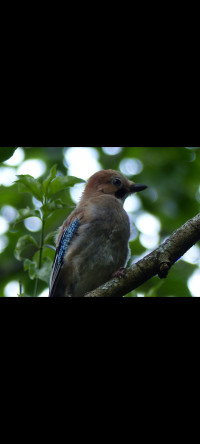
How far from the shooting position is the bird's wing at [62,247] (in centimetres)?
504

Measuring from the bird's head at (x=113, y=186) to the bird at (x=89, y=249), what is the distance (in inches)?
19.9

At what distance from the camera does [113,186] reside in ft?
19.9

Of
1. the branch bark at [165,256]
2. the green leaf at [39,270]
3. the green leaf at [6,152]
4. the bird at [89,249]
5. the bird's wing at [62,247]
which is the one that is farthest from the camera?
the bird's wing at [62,247]

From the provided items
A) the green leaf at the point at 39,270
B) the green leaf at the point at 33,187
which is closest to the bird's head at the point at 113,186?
the green leaf at the point at 33,187

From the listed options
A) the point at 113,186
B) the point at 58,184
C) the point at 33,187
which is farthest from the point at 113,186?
the point at 33,187

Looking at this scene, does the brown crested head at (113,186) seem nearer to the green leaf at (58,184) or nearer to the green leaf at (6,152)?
the green leaf at (58,184)

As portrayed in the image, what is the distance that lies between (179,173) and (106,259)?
155 inches

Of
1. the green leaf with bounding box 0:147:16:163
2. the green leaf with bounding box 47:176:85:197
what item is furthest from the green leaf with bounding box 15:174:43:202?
the green leaf with bounding box 0:147:16:163

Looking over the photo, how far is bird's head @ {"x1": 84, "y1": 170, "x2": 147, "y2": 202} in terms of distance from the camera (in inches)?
238

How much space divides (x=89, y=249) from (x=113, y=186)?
1.30 meters

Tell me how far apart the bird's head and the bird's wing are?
0.85 metres

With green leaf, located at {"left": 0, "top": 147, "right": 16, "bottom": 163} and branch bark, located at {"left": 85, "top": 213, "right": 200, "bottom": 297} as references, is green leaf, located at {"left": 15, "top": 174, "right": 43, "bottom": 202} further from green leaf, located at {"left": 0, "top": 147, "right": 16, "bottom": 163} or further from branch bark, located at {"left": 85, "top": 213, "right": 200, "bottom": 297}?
green leaf, located at {"left": 0, "top": 147, "right": 16, "bottom": 163}
